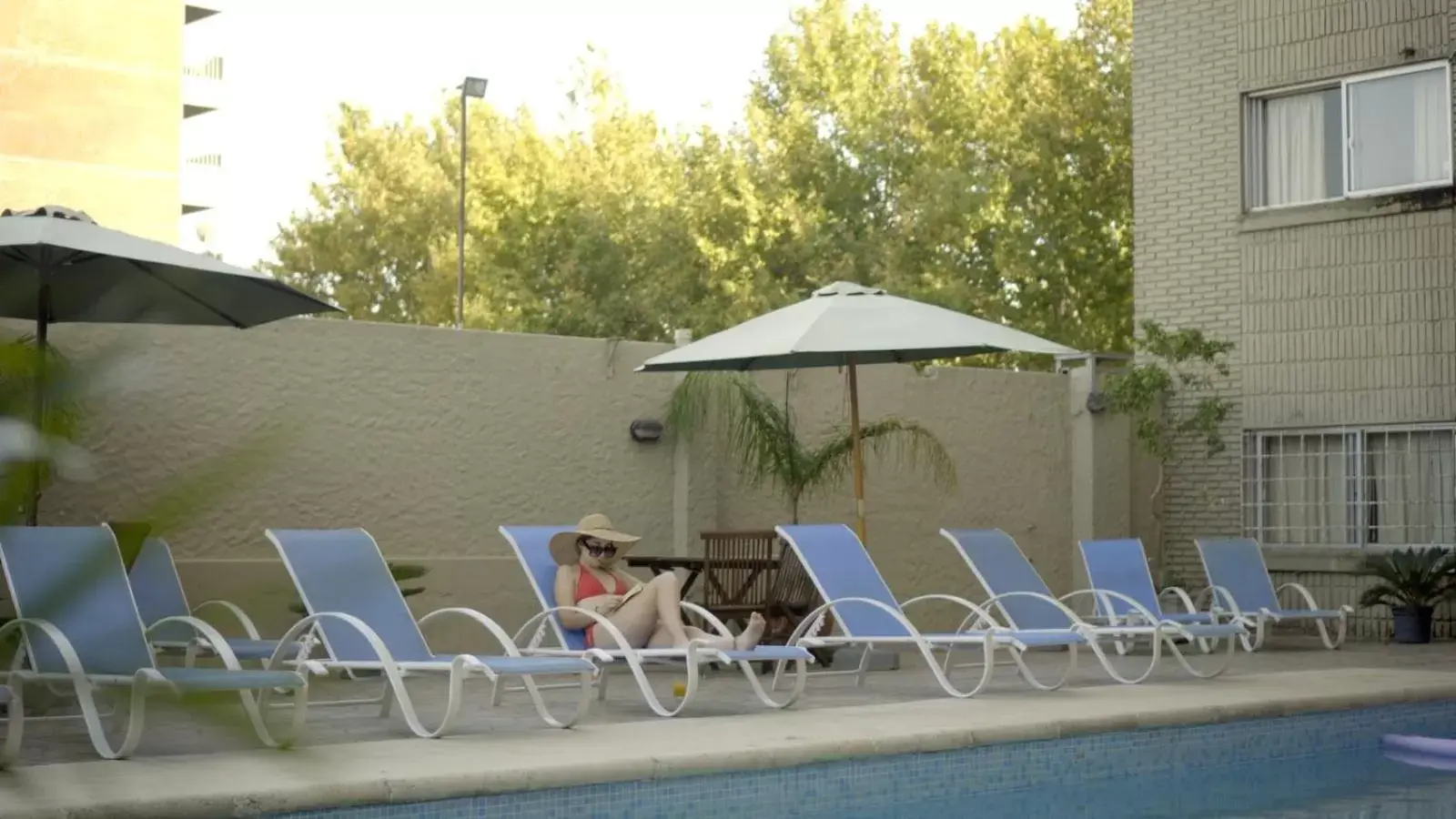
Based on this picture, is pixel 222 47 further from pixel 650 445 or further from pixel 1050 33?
pixel 650 445

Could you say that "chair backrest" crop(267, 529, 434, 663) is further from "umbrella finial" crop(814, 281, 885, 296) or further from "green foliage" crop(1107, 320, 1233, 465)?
"green foliage" crop(1107, 320, 1233, 465)

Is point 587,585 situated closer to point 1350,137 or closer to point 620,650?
point 620,650

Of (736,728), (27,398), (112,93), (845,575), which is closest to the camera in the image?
(27,398)

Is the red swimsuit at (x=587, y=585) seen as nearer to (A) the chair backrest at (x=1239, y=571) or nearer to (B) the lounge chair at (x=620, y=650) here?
(B) the lounge chair at (x=620, y=650)

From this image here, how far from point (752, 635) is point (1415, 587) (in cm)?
811

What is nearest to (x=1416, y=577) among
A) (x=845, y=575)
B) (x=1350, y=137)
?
(x=1350, y=137)

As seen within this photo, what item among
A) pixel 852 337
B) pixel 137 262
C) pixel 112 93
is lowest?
pixel 852 337

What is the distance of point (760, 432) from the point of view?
12844 mm

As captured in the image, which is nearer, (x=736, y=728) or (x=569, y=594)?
(x=736, y=728)

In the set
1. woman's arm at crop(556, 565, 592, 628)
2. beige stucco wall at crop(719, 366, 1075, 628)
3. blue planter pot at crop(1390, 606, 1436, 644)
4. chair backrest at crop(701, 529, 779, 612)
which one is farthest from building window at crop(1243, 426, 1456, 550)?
woman's arm at crop(556, 565, 592, 628)

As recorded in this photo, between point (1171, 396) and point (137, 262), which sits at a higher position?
point (137, 262)

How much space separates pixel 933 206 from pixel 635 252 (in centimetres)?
706

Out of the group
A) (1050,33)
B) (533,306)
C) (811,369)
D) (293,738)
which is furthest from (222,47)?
(293,738)

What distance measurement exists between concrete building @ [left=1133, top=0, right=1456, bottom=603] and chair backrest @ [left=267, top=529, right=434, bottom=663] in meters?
9.99
